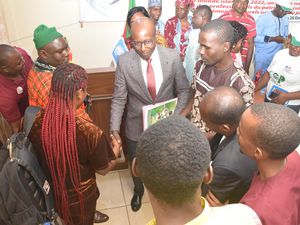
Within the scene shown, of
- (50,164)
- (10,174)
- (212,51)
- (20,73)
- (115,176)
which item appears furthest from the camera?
(115,176)

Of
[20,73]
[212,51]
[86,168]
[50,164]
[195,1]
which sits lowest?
[86,168]

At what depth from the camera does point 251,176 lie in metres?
1.36

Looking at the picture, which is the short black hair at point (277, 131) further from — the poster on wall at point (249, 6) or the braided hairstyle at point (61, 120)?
the poster on wall at point (249, 6)

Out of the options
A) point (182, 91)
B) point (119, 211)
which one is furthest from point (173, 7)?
point (119, 211)

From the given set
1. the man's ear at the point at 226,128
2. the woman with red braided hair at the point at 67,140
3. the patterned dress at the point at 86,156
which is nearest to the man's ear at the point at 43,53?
the woman with red braided hair at the point at 67,140

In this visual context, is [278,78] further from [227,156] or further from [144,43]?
[227,156]

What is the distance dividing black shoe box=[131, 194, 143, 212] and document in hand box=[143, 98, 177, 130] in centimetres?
82

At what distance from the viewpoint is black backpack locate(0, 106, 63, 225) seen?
1336 millimetres

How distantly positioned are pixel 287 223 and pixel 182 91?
1.33m

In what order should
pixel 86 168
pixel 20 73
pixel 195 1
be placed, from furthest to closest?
pixel 195 1
pixel 20 73
pixel 86 168

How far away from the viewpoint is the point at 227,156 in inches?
52.6

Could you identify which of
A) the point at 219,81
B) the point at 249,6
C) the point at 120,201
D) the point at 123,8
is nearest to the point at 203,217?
the point at 219,81

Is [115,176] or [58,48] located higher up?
[58,48]

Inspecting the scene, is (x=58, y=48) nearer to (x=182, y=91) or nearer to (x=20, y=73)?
(x=20, y=73)
